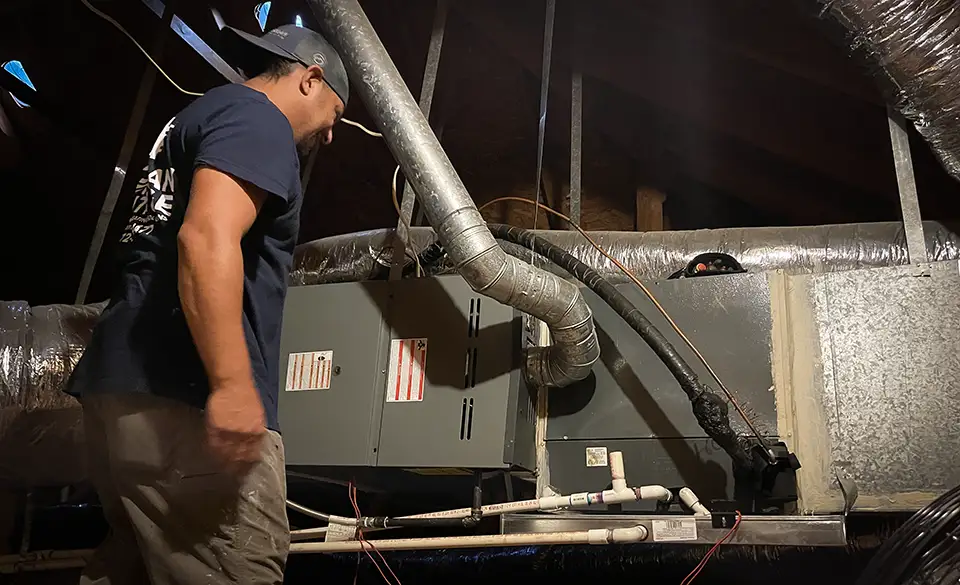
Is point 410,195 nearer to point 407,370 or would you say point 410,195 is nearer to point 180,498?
point 407,370

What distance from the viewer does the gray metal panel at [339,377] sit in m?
1.54

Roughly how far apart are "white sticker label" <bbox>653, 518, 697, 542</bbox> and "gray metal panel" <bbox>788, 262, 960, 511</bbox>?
288 millimetres

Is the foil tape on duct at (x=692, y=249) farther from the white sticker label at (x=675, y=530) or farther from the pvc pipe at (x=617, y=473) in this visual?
the white sticker label at (x=675, y=530)

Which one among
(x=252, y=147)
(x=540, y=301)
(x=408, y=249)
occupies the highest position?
(x=408, y=249)

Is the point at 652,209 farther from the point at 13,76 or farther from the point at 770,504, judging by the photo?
the point at 13,76

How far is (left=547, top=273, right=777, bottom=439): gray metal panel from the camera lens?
1.54 m

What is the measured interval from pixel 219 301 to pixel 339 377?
0.68 metres

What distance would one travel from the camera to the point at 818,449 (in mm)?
1428

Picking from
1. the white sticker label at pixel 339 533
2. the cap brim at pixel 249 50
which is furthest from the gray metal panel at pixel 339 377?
the cap brim at pixel 249 50

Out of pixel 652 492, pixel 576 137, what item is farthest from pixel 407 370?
pixel 576 137

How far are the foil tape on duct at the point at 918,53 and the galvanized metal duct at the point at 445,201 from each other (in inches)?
32.7

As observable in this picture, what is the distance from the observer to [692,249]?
6.14 ft

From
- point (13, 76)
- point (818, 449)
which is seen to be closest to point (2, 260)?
point (13, 76)

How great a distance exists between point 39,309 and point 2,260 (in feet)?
4.74
